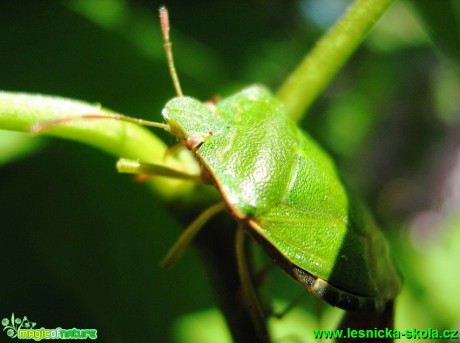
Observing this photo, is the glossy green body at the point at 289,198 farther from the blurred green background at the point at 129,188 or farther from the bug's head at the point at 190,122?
the blurred green background at the point at 129,188

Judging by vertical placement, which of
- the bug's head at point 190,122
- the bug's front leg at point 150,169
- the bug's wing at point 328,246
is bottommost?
the bug's wing at point 328,246

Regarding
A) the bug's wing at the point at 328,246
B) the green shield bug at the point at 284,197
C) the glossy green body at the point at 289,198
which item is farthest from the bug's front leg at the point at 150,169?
the bug's wing at the point at 328,246

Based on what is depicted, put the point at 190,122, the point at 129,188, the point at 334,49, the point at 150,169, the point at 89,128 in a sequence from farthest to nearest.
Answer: the point at 129,188 → the point at 190,122 → the point at 334,49 → the point at 150,169 → the point at 89,128

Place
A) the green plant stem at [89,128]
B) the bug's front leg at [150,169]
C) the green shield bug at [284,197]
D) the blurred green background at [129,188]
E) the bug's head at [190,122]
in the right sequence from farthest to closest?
the blurred green background at [129,188] → the bug's head at [190,122] → the green shield bug at [284,197] → the bug's front leg at [150,169] → the green plant stem at [89,128]

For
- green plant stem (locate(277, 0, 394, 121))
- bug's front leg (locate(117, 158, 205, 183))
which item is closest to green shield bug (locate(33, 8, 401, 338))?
bug's front leg (locate(117, 158, 205, 183))

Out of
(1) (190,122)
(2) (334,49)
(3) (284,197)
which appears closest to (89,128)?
(1) (190,122)

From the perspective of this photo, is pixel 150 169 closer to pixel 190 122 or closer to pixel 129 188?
pixel 190 122

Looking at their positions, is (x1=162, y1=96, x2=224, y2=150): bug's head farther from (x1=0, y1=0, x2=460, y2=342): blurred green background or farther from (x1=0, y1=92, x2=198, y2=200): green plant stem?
(x1=0, y1=0, x2=460, y2=342): blurred green background

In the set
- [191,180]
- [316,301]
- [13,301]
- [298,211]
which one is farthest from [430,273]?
[13,301]
